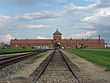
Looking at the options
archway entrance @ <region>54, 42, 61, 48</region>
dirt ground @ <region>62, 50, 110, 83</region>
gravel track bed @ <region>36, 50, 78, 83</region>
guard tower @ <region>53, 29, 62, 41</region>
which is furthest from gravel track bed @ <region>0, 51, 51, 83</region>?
guard tower @ <region>53, 29, 62, 41</region>

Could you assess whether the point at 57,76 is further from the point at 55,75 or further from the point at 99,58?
the point at 99,58

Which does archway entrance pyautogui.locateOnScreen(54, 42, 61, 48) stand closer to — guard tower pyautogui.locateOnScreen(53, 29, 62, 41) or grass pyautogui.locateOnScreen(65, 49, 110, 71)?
guard tower pyautogui.locateOnScreen(53, 29, 62, 41)

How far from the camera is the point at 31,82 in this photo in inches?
424

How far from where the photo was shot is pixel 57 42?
7239 inches

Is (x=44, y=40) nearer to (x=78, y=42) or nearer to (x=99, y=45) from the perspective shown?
(x=78, y=42)

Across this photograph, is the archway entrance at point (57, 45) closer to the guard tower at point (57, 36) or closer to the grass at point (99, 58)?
the guard tower at point (57, 36)

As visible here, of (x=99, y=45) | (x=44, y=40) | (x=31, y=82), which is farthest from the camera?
(x=44, y=40)

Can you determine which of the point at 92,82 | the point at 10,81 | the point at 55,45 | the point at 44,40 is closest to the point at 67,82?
the point at 92,82

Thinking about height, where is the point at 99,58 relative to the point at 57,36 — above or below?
below

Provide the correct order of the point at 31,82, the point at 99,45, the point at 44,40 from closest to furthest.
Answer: the point at 31,82, the point at 99,45, the point at 44,40

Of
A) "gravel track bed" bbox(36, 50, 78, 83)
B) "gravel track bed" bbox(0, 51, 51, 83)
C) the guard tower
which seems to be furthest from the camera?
the guard tower

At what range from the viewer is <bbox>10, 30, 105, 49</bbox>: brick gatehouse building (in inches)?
7205

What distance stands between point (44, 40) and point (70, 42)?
2269 centimetres

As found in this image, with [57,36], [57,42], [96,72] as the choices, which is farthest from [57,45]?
[96,72]
